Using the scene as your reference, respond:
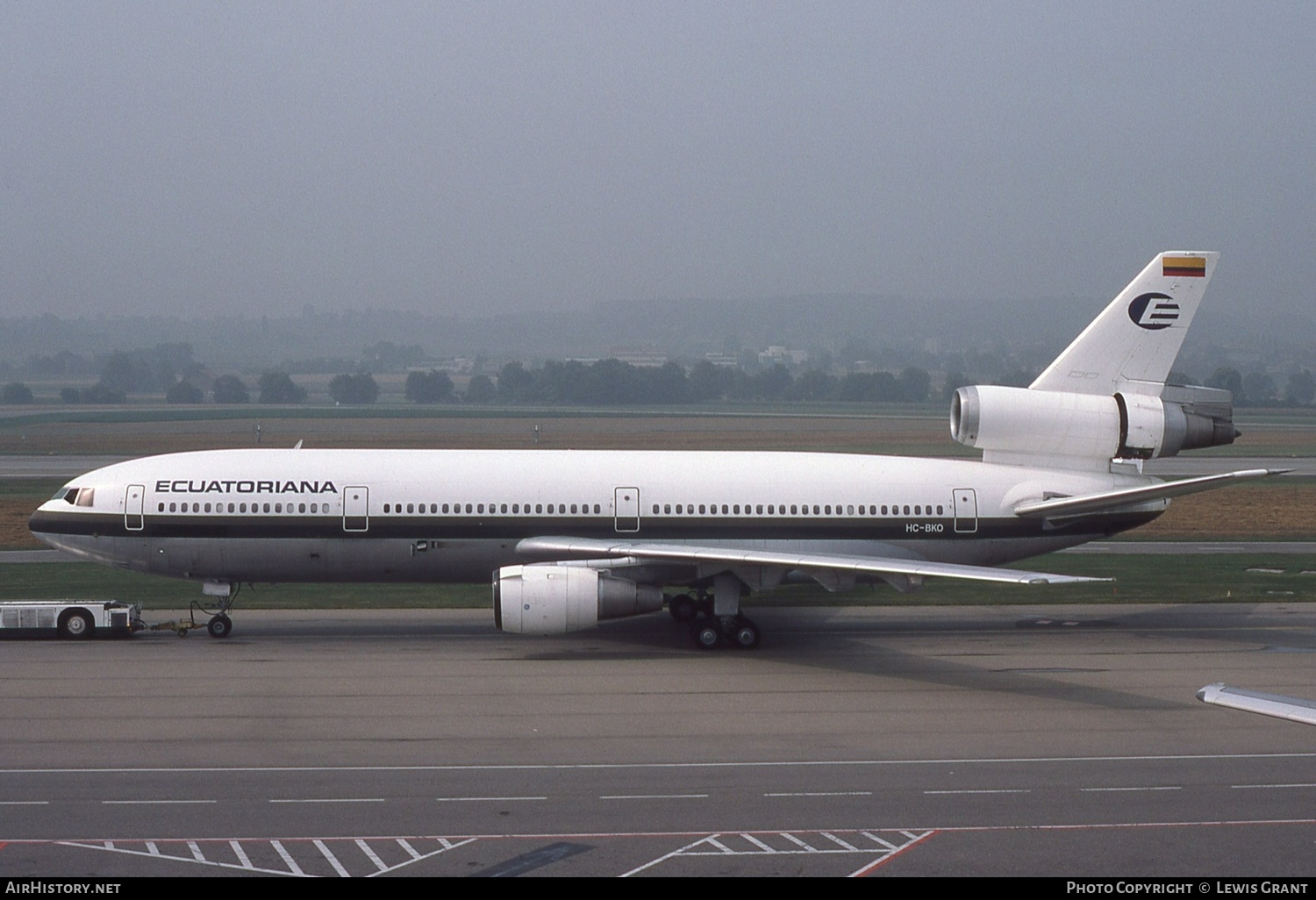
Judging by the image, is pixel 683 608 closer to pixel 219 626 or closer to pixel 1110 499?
pixel 1110 499

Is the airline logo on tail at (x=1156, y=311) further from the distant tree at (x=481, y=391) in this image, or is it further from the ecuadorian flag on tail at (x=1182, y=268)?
the distant tree at (x=481, y=391)

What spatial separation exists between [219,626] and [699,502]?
11.9m

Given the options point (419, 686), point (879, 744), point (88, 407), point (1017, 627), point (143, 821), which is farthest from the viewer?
point (88, 407)

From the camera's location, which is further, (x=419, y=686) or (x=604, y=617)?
(x=604, y=617)

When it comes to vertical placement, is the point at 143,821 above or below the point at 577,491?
below

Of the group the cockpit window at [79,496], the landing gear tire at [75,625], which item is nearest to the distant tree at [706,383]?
the cockpit window at [79,496]

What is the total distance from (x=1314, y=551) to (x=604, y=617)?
30591mm

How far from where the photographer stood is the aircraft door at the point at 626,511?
3016 cm

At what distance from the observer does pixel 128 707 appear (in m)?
23.1

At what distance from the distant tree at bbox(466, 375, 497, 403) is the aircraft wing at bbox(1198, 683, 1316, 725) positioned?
553 ft

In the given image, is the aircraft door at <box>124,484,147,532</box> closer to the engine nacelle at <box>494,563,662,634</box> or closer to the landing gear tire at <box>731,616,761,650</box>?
the engine nacelle at <box>494,563,662,634</box>

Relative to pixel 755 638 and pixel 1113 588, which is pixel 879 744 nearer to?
pixel 755 638

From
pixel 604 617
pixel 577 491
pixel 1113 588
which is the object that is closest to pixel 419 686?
pixel 604 617

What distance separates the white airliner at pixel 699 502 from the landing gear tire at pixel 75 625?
170cm
